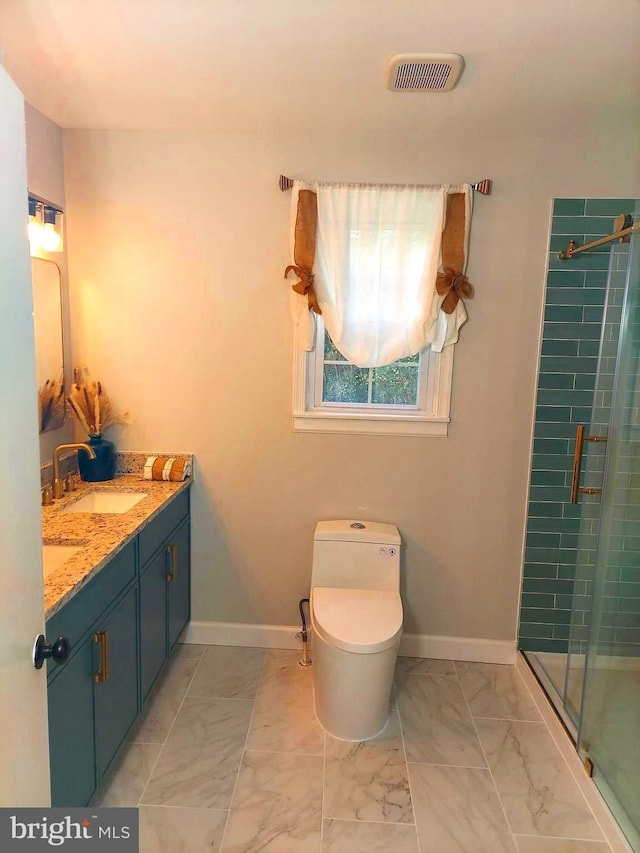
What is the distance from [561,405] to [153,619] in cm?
203

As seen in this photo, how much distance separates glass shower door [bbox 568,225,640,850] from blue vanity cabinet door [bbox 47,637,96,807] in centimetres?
170

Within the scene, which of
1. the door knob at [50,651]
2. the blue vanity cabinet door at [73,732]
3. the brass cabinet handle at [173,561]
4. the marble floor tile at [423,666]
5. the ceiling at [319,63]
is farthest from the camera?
the marble floor tile at [423,666]

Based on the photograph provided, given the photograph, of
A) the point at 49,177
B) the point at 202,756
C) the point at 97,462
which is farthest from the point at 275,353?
the point at 202,756

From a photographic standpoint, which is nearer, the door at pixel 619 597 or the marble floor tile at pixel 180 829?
the marble floor tile at pixel 180 829

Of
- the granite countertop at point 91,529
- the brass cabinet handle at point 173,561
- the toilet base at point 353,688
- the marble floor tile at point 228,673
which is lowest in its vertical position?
the marble floor tile at point 228,673

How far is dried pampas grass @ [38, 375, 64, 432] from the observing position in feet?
Answer: 7.30

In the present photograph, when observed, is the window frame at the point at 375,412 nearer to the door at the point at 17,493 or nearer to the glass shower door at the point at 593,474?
the glass shower door at the point at 593,474

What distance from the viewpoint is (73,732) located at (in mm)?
1482

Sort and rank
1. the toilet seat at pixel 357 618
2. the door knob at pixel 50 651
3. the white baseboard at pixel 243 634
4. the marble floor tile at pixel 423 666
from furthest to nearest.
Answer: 1. the white baseboard at pixel 243 634
2. the marble floor tile at pixel 423 666
3. the toilet seat at pixel 357 618
4. the door knob at pixel 50 651

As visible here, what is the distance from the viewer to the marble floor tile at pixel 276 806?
5.43 ft

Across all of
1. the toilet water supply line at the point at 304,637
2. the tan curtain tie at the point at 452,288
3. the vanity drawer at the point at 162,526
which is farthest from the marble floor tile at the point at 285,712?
the tan curtain tie at the point at 452,288

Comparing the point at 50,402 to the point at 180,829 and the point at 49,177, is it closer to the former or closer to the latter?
the point at 49,177

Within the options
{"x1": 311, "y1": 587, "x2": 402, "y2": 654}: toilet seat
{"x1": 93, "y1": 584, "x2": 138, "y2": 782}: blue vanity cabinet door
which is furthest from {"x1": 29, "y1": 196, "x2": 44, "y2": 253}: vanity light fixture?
{"x1": 311, "y1": 587, "x2": 402, "y2": 654}: toilet seat

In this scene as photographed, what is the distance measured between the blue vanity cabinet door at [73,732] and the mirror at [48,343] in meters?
1.11
